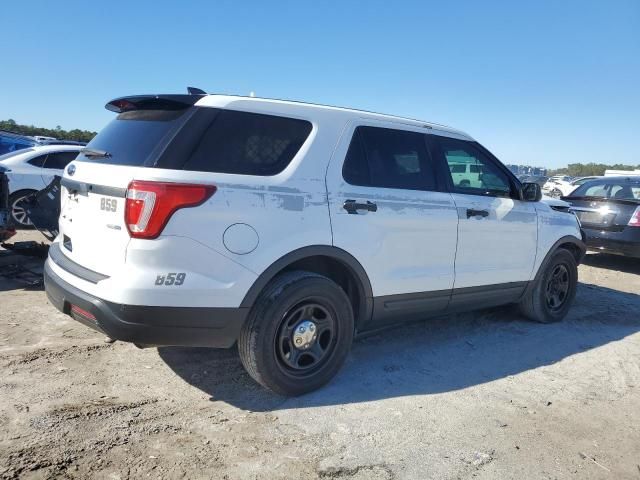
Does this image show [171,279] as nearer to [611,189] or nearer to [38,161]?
[38,161]

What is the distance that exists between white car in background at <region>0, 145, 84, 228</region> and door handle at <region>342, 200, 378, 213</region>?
678 cm

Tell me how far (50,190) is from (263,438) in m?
4.38

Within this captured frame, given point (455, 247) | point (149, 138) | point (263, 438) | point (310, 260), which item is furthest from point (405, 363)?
point (149, 138)

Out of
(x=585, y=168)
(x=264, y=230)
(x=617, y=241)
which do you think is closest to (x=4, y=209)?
(x=264, y=230)

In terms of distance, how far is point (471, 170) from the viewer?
468cm

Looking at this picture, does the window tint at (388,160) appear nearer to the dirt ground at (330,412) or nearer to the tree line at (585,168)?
the dirt ground at (330,412)

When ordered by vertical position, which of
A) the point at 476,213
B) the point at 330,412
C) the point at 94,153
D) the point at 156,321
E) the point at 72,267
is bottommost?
the point at 330,412

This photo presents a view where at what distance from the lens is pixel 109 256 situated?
303cm

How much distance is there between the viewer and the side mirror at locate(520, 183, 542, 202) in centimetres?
496

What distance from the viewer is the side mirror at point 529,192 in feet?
16.3

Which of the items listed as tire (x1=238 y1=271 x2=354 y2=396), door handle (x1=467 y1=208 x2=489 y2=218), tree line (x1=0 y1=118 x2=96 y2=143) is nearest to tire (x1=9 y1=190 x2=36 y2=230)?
tire (x1=238 y1=271 x2=354 y2=396)

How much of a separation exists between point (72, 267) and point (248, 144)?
1.38m

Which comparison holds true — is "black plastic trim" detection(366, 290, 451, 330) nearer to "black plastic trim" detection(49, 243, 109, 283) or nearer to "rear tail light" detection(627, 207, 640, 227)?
"black plastic trim" detection(49, 243, 109, 283)

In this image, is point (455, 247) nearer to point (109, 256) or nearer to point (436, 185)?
point (436, 185)
